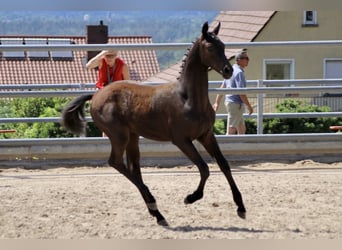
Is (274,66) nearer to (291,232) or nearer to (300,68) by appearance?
(300,68)

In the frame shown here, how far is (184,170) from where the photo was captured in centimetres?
928

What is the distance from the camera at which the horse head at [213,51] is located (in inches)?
241

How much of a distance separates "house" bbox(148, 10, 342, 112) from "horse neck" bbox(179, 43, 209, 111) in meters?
6.87

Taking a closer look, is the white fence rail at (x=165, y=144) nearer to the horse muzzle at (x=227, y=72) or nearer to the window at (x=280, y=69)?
the horse muzzle at (x=227, y=72)

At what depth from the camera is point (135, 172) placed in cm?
668

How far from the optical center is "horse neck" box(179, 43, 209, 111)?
634 centimetres

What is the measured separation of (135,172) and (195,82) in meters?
1.01

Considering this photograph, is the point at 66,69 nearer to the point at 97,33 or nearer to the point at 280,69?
the point at 97,33

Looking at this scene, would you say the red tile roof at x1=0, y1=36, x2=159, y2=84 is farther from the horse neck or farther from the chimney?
the horse neck

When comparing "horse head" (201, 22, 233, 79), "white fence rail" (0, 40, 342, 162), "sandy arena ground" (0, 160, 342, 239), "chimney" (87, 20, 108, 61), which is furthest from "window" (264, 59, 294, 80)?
"horse head" (201, 22, 233, 79)

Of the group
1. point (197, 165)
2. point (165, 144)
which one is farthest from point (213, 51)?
point (165, 144)
